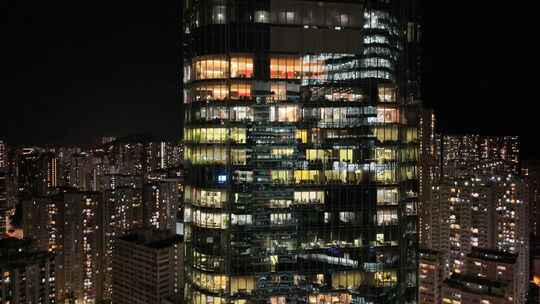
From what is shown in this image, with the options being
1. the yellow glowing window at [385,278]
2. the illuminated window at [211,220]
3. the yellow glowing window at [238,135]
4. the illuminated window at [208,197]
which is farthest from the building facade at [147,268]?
the yellow glowing window at [238,135]

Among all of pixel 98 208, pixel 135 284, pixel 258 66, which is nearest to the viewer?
pixel 258 66

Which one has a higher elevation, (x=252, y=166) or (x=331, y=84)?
(x=331, y=84)

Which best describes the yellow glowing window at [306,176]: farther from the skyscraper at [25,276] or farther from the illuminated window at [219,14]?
the skyscraper at [25,276]

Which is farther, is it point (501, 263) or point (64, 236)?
point (64, 236)

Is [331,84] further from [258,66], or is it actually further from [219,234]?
[219,234]

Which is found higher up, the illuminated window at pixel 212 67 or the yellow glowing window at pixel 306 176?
the illuminated window at pixel 212 67

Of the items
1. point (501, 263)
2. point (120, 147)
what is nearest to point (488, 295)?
point (501, 263)

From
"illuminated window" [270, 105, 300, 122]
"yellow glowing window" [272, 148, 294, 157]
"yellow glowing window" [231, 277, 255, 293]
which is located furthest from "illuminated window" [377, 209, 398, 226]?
"yellow glowing window" [231, 277, 255, 293]

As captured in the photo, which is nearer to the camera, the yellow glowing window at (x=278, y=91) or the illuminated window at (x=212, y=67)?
the illuminated window at (x=212, y=67)
